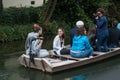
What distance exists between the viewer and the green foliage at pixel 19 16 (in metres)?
20.5

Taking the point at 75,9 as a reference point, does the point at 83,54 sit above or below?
below

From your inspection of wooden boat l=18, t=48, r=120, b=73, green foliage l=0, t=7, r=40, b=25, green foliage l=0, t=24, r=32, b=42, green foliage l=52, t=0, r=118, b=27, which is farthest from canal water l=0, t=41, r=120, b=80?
green foliage l=52, t=0, r=118, b=27

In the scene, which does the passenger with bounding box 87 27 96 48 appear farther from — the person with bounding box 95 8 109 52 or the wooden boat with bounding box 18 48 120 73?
the wooden boat with bounding box 18 48 120 73

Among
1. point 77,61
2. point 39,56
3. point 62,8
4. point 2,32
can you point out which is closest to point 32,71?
point 39,56

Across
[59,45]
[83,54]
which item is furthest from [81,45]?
[59,45]

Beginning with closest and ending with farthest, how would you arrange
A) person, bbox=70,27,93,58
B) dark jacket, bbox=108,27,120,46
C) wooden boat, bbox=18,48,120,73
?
1. wooden boat, bbox=18,48,120,73
2. person, bbox=70,27,93,58
3. dark jacket, bbox=108,27,120,46

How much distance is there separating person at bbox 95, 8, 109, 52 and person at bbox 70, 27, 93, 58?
119 cm

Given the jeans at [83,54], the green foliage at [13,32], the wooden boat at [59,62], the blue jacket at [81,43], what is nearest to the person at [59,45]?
the wooden boat at [59,62]

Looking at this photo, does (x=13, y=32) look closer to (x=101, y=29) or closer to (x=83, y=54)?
(x=101, y=29)

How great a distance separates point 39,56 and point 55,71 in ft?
3.28

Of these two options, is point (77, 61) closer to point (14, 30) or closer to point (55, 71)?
point (55, 71)

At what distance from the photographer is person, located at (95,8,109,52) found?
13469mm

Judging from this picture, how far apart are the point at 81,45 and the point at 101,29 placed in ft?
5.13

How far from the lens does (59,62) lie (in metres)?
12.2
